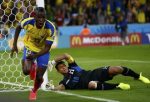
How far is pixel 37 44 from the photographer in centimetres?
970

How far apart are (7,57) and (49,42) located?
5300 millimetres

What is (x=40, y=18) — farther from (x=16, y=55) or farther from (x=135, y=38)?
(x=135, y=38)

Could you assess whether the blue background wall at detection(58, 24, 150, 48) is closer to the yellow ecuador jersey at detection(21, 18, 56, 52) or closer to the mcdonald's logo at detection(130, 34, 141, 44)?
the mcdonald's logo at detection(130, 34, 141, 44)

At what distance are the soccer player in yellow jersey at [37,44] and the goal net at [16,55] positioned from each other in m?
1.34

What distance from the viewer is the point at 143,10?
31.4 meters

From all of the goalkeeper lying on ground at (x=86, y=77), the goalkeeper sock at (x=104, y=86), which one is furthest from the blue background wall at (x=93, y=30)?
the goalkeeper sock at (x=104, y=86)

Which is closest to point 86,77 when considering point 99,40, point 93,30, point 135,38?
point 99,40

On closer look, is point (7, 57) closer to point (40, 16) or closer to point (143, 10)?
point (40, 16)

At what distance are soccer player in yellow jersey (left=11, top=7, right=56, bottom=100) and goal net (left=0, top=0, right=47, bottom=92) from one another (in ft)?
4.41

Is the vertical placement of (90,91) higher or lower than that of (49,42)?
lower

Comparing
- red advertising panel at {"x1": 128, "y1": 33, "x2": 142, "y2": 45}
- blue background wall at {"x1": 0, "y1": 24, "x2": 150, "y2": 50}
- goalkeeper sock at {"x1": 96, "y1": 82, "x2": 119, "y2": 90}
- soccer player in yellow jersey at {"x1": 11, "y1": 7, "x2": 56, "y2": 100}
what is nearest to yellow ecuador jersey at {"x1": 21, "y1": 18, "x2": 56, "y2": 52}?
soccer player in yellow jersey at {"x1": 11, "y1": 7, "x2": 56, "y2": 100}

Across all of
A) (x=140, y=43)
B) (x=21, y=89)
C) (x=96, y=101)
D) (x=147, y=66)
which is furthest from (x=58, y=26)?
(x=96, y=101)

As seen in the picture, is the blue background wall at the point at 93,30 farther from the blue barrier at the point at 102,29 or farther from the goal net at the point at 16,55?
the goal net at the point at 16,55

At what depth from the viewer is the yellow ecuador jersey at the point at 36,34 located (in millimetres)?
9375
